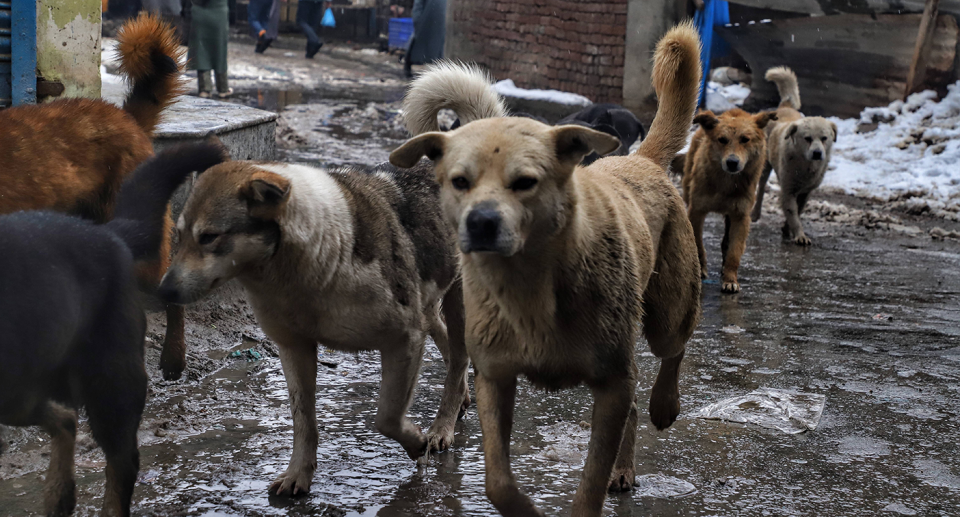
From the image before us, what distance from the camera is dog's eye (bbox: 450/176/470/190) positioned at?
285cm

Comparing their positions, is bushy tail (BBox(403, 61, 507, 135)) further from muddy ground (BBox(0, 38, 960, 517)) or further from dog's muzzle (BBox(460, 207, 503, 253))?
dog's muzzle (BBox(460, 207, 503, 253))

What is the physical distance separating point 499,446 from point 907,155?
10.2m

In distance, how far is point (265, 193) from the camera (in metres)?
3.24

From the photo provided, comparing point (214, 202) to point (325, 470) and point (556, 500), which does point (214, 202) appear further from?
point (556, 500)

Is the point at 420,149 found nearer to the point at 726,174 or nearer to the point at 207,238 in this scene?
the point at 207,238

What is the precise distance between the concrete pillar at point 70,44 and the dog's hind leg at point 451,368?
2.81 metres

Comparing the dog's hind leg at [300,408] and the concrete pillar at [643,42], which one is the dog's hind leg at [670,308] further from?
the concrete pillar at [643,42]

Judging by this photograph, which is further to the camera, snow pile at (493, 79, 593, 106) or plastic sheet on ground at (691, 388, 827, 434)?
snow pile at (493, 79, 593, 106)

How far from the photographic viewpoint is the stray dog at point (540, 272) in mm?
2812

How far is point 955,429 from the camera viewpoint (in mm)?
4277

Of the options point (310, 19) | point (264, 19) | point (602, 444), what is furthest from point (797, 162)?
point (310, 19)

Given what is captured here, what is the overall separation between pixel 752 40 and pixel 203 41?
833 centimetres

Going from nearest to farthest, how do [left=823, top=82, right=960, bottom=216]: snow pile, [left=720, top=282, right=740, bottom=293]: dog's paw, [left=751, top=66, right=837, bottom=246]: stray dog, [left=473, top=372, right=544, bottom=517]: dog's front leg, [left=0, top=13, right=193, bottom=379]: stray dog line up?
[left=473, top=372, right=544, bottom=517]: dog's front leg, [left=0, top=13, right=193, bottom=379]: stray dog, [left=720, top=282, right=740, bottom=293]: dog's paw, [left=751, top=66, right=837, bottom=246]: stray dog, [left=823, top=82, right=960, bottom=216]: snow pile

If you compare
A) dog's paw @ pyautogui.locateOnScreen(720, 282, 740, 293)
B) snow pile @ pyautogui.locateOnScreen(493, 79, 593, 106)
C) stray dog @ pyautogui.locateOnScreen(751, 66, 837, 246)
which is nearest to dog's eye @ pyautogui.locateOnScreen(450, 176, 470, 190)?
dog's paw @ pyautogui.locateOnScreen(720, 282, 740, 293)
